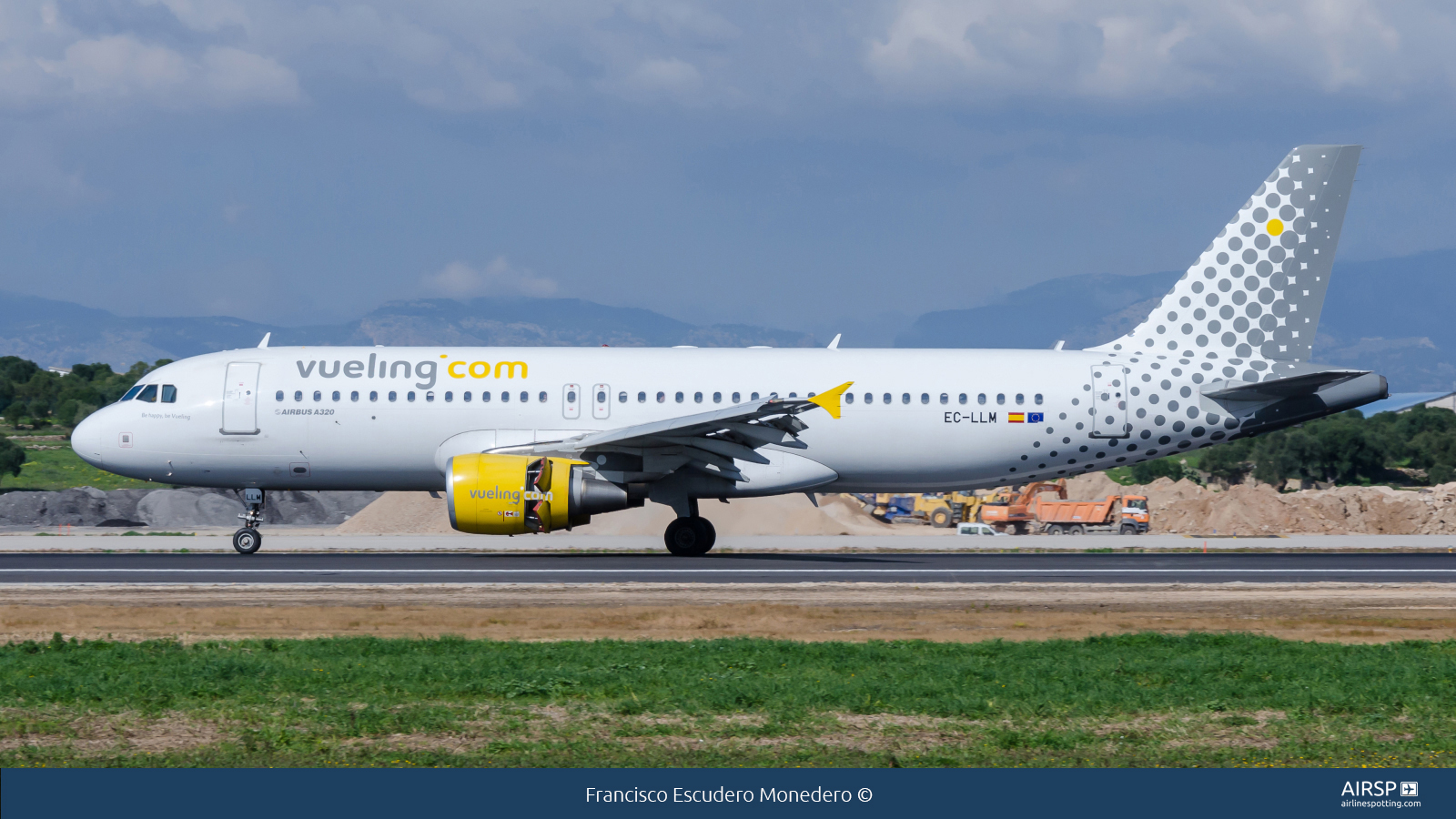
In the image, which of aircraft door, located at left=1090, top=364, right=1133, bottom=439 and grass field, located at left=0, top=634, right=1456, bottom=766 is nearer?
grass field, located at left=0, top=634, right=1456, bottom=766

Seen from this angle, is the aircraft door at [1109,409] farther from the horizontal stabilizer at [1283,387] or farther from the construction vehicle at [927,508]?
the construction vehicle at [927,508]

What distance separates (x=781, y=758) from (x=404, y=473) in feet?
58.2

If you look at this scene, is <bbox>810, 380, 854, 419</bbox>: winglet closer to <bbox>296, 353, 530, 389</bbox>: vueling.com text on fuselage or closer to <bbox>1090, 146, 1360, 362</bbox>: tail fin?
<bbox>296, 353, 530, 389</bbox>: vueling.com text on fuselage

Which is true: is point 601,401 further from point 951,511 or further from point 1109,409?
point 951,511

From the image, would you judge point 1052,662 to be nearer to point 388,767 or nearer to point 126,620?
point 388,767

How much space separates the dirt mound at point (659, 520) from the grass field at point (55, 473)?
23364mm

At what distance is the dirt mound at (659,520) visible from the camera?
116 feet

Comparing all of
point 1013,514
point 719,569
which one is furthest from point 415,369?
point 1013,514

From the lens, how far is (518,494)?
2273 centimetres

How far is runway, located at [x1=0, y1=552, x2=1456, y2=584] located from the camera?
2086 centimetres

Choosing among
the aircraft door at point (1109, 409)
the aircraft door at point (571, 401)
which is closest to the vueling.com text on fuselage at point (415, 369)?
the aircraft door at point (571, 401)

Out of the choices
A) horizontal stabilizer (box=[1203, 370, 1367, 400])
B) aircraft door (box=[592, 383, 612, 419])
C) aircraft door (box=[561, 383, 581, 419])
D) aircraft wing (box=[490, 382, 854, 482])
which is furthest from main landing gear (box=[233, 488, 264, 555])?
horizontal stabilizer (box=[1203, 370, 1367, 400])

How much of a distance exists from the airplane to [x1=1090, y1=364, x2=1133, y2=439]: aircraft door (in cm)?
4

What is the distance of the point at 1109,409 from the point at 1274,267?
4421 millimetres
